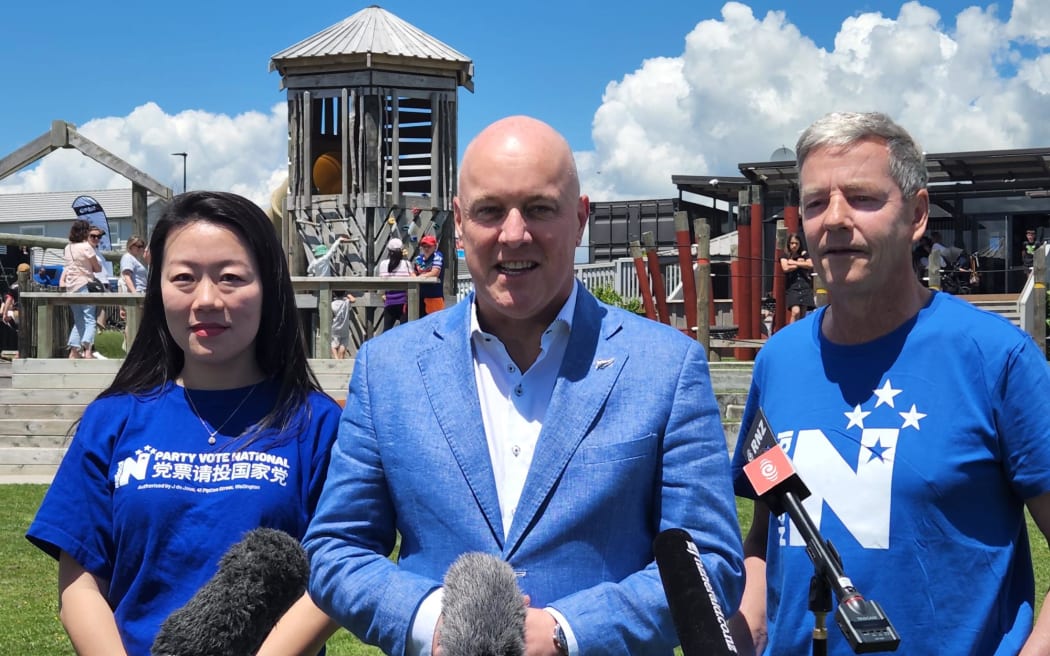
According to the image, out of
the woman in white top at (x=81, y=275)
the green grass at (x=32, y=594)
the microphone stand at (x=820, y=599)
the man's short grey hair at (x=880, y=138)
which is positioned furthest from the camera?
the woman in white top at (x=81, y=275)

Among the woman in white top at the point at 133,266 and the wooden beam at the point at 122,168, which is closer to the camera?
the woman in white top at the point at 133,266

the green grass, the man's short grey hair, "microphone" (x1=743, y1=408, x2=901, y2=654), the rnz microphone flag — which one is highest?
the rnz microphone flag

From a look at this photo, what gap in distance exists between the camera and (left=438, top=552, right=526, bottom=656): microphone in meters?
2.06

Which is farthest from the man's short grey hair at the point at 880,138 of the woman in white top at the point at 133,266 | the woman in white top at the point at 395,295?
the woman in white top at the point at 133,266

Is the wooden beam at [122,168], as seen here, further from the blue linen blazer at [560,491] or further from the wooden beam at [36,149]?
the blue linen blazer at [560,491]

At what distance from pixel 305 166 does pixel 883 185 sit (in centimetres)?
2111

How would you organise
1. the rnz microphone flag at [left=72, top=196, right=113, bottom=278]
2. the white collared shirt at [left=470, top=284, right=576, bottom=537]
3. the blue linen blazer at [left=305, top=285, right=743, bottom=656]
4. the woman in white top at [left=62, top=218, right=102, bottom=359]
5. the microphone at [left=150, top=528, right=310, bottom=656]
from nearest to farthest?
the microphone at [left=150, top=528, right=310, bottom=656] → the blue linen blazer at [left=305, top=285, right=743, bottom=656] → the white collared shirt at [left=470, top=284, right=576, bottom=537] → the woman in white top at [left=62, top=218, right=102, bottom=359] → the rnz microphone flag at [left=72, top=196, right=113, bottom=278]

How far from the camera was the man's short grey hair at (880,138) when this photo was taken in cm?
290

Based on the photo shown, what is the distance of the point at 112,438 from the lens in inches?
122

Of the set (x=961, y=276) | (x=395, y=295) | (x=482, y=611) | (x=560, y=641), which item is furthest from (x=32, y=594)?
(x=961, y=276)

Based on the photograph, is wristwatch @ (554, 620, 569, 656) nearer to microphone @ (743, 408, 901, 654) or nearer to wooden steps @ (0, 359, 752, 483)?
microphone @ (743, 408, 901, 654)

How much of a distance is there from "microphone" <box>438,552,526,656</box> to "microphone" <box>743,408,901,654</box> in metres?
0.48

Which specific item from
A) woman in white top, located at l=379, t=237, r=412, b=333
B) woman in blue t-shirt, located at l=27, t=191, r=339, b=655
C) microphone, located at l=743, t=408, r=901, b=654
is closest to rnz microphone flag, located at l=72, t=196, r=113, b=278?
woman in white top, located at l=379, t=237, r=412, b=333

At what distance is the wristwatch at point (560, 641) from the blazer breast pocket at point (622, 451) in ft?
1.18
